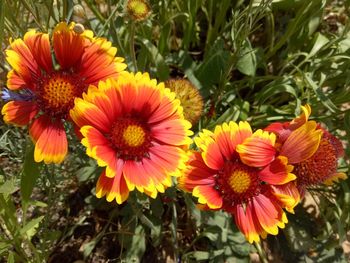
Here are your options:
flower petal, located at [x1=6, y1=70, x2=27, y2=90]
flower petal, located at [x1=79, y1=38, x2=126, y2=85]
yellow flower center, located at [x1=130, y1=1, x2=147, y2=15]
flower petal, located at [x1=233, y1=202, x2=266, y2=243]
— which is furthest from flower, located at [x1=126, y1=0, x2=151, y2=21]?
flower petal, located at [x1=233, y1=202, x2=266, y2=243]

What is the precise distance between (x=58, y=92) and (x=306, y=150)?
718 millimetres

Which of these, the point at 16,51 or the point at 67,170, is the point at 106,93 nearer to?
the point at 16,51

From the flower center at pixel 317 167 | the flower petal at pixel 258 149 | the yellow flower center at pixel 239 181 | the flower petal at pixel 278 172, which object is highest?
the flower petal at pixel 258 149

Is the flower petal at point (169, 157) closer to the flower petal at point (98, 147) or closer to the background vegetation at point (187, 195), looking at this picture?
the flower petal at point (98, 147)

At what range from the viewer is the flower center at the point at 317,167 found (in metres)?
1.36

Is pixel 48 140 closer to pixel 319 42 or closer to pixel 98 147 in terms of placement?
pixel 98 147

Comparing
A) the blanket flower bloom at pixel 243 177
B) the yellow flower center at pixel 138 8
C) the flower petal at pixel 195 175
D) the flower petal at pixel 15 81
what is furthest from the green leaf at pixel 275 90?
the flower petal at pixel 15 81

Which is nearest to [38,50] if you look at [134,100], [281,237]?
[134,100]

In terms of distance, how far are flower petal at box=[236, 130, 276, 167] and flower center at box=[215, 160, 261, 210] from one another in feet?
0.20

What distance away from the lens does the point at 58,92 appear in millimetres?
1211

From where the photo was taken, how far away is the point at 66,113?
1.22m

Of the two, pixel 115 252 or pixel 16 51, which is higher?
pixel 16 51

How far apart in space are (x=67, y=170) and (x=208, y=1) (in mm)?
1112

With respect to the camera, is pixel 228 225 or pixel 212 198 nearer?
pixel 212 198
